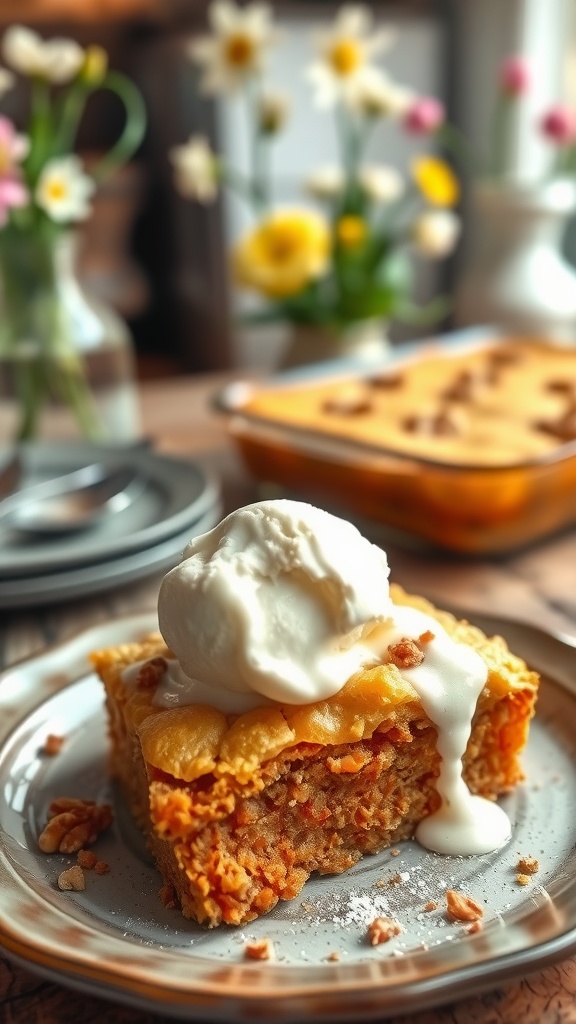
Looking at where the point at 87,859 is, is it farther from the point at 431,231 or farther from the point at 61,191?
the point at 431,231

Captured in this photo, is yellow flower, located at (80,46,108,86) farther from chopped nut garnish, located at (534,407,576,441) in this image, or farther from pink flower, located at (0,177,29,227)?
chopped nut garnish, located at (534,407,576,441)

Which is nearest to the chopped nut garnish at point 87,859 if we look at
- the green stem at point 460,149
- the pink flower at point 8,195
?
the pink flower at point 8,195

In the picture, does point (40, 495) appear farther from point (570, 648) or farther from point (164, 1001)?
point (164, 1001)

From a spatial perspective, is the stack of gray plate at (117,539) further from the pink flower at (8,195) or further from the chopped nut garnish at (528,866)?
the chopped nut garnish at (528,866)

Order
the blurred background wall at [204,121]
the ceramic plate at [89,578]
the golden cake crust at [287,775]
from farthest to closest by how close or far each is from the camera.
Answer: the blurred background wall at [204,121]
the ceramic plate at [89,578]
the golden cake crust at [287,775]

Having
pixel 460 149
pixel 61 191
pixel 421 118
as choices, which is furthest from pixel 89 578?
pixel 460 149

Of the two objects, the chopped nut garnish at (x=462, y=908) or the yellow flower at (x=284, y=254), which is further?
the yellow flower at (x=284, y=254)

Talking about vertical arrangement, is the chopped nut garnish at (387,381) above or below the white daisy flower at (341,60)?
below
